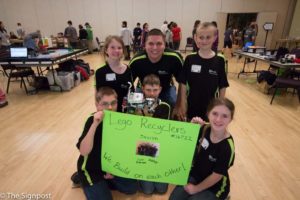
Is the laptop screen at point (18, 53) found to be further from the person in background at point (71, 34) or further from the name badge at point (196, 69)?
the person in background at point (71, 34)

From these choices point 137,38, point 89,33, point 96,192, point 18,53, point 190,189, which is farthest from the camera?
point 89,33

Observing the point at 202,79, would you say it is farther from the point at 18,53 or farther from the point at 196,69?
the point at 18,53

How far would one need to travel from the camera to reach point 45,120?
3.46 meters

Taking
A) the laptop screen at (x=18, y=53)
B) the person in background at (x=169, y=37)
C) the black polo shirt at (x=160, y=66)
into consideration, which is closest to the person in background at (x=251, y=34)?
the person in background at (x=169, y=37)

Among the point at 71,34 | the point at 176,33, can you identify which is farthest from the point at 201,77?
the point at 71,34

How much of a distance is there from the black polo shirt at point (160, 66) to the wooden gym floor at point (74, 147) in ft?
3.92

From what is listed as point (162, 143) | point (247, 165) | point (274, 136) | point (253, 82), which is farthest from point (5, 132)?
point (253, 82)

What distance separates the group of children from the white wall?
10.2 meters

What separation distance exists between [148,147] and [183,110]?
0.82 meters

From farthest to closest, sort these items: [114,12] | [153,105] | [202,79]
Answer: [114,12] → [202,79] → [153,105]

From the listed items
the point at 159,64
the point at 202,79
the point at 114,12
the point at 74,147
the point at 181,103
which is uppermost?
the point at 114,12

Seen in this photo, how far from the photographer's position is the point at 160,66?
7.13 ft

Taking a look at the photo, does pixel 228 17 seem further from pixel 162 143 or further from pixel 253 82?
pixel 162 143

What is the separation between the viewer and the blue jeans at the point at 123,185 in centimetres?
191
